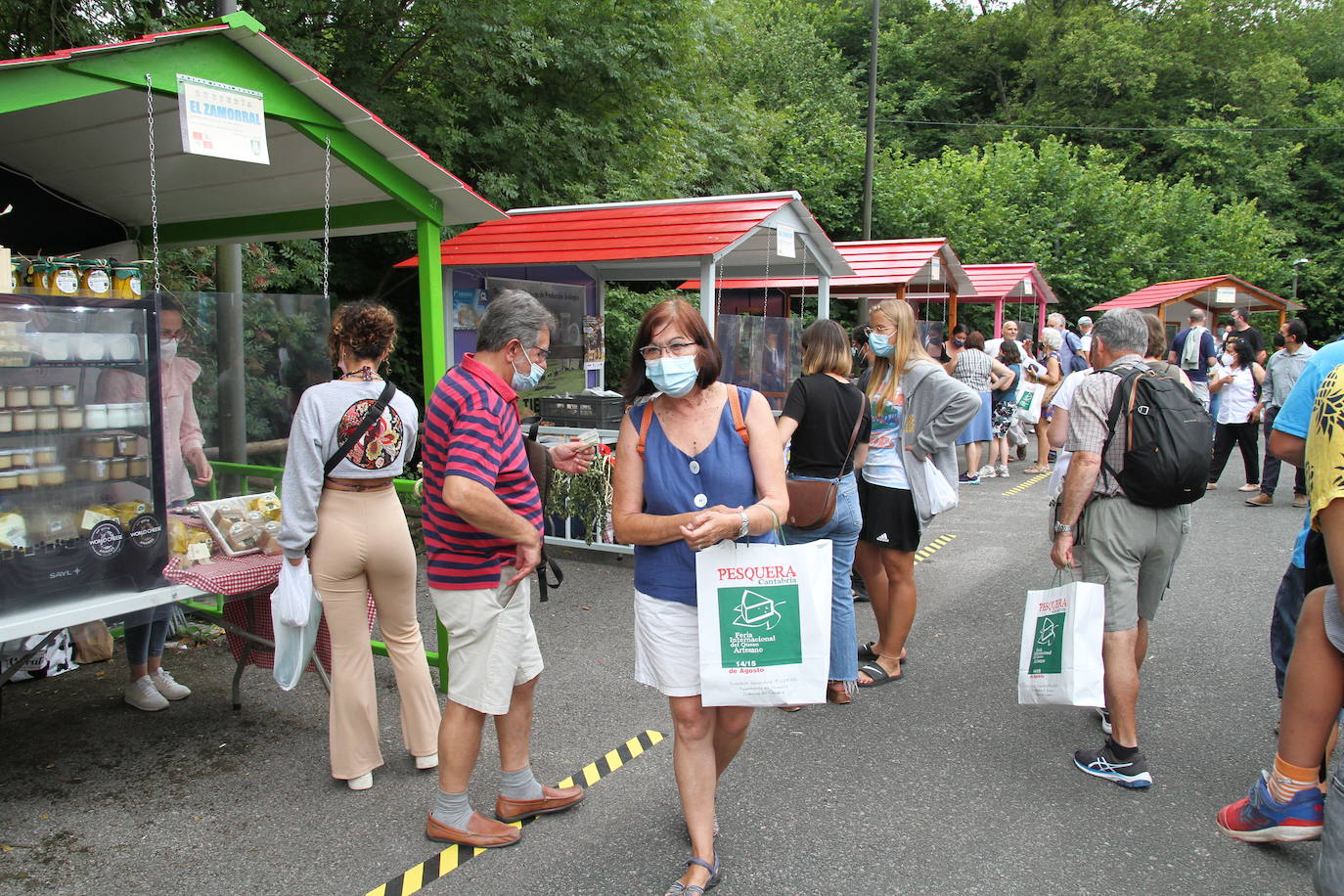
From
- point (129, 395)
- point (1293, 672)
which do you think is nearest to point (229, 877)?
point (129, 395)

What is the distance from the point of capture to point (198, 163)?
185 inches

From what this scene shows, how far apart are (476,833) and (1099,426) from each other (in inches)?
109

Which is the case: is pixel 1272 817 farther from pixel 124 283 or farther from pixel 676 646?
pixel 124 283

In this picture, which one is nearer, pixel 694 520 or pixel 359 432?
pixel 694 520

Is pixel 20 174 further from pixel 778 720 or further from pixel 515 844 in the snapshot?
pixel 778 720

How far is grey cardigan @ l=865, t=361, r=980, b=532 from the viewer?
15.3 feet

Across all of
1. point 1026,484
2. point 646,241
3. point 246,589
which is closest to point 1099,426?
point 246,589

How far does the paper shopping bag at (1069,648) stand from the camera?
352 centimetres

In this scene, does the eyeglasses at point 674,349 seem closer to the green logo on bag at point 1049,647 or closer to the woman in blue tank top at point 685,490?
the woman in blue tank top at point 685,490

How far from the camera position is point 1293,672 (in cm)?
283

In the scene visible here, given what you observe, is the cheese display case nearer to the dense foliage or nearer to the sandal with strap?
the sandal with strap

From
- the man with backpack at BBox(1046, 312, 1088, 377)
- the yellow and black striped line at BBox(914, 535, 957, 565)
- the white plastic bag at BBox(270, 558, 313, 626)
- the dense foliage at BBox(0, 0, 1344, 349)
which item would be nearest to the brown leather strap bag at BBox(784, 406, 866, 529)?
the white plastic bag at BBox(270, 558, 313, 626)

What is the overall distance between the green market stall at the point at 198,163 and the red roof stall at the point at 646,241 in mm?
2292

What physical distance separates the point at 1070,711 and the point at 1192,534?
4.71 metres
